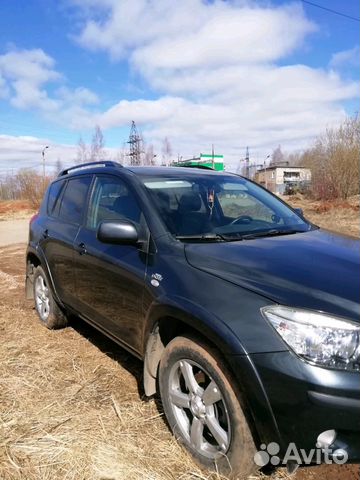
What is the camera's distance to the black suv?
6.56 ft

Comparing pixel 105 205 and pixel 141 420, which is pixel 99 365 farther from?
pixel 105 205

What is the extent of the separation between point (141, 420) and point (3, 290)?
4710 mm

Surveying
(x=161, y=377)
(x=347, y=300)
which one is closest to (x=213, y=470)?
(x=161, y=377)

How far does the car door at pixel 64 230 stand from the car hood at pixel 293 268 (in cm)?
173

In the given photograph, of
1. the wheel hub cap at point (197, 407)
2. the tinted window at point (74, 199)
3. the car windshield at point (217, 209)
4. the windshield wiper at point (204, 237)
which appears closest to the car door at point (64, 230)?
the tinted window at point (74, 199)

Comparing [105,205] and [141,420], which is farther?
[105,205]

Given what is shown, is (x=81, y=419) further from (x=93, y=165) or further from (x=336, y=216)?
(x=336, y=216)

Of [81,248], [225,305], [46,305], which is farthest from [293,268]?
[46,305]

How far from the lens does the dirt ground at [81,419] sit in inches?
98.0

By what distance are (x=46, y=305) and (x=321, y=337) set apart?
3.73 meters

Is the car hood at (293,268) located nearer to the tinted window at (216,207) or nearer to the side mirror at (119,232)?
the tinted window at (216,207)

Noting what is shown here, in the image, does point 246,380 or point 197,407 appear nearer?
point 246,380

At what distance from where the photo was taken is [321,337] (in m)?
2.01

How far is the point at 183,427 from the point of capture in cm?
262
